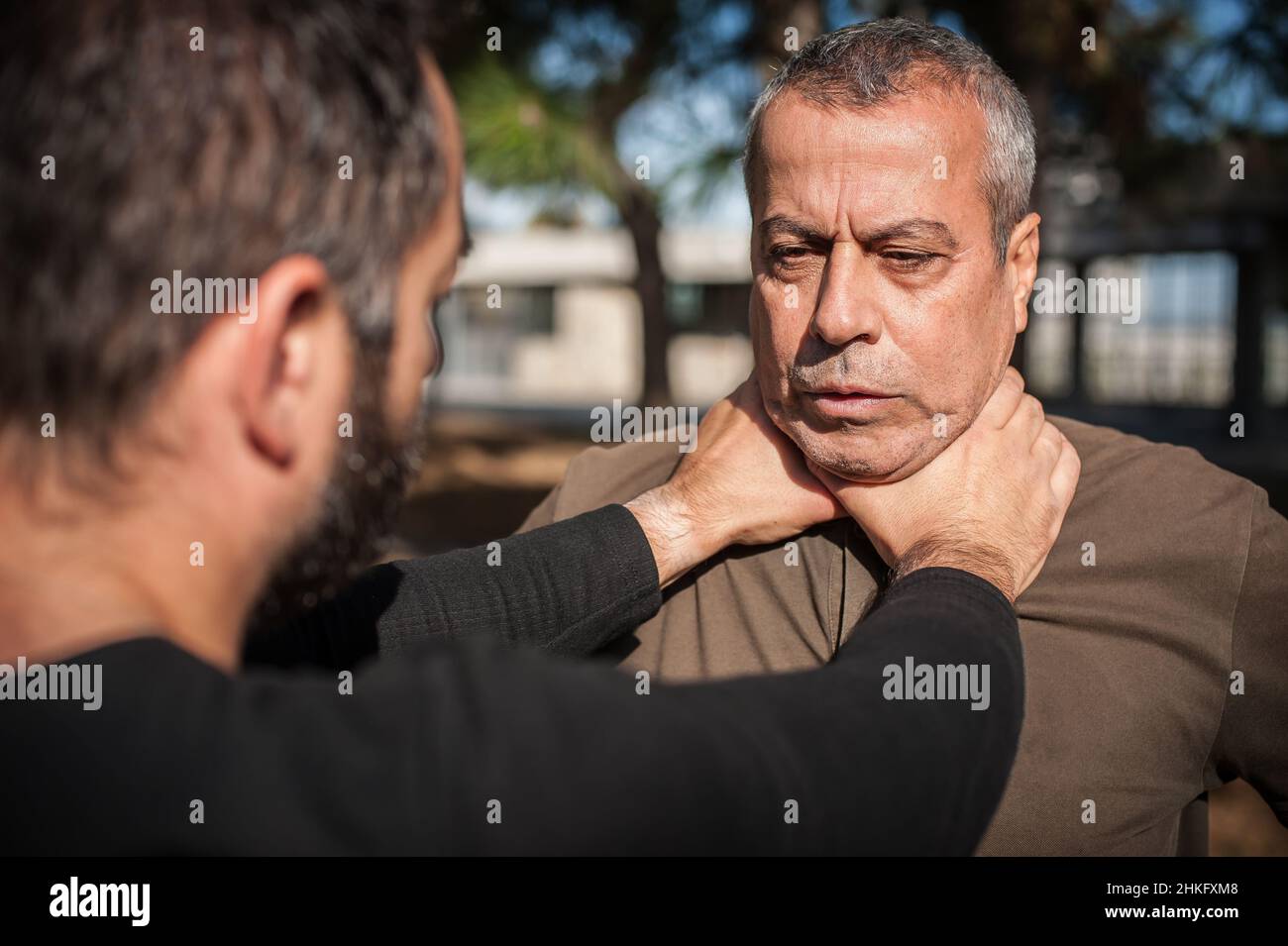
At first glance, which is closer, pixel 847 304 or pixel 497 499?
pixel 847 304

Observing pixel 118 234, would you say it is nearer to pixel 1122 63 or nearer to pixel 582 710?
pixel 582 710

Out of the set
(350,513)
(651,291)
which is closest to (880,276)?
(350,513)

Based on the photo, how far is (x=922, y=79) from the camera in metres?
1.89

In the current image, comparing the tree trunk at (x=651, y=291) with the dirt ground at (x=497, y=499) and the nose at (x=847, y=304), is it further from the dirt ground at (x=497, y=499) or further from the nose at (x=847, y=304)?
the nose at (x=847, y=304)

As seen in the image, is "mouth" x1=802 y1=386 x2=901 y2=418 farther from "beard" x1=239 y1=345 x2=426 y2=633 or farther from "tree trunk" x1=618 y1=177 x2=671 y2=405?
"tree trunk" x1=618 y1=177 x2=671 y2=405

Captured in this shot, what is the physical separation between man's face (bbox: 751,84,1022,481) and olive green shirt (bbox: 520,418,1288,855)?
266 millimetres

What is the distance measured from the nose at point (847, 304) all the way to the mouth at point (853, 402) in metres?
0.08

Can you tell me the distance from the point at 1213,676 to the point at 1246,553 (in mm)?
212

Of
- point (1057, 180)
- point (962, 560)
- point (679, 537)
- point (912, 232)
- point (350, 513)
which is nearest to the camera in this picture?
point (350, 513)

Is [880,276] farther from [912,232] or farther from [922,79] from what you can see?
[922,79]

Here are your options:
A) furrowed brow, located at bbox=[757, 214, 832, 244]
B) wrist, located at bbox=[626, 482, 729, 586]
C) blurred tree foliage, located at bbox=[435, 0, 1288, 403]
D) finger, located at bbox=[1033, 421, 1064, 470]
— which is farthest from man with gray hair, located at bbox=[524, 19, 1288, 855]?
blurred tree foliage, located at bbox=[435, 0, 1288, 403]

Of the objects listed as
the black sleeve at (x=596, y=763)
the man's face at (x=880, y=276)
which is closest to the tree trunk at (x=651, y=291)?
the man's face at (x=880, y=276)

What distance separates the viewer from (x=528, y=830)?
967mm

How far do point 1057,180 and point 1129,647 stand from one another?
9952mm
